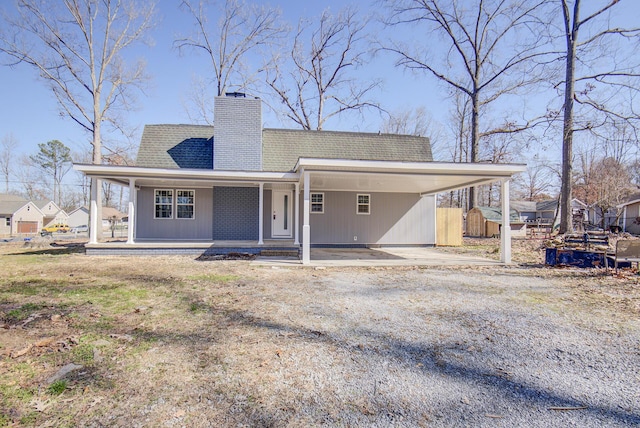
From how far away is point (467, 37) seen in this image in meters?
19.8

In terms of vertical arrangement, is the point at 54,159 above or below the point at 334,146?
above

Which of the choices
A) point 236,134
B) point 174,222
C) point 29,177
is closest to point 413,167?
point 236,134

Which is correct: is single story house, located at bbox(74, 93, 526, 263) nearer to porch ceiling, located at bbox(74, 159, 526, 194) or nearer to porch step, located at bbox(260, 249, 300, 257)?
porch ceiling, located at bbox(74, 159, 526, 194)

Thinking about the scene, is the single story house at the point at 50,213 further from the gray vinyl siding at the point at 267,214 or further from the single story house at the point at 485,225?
the single story house at the point at 485,225

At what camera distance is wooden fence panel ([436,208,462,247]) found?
14734 mm

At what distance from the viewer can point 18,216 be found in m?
40.1

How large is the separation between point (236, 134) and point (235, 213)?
10.2 ft

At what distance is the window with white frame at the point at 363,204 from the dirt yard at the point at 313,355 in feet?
25.0

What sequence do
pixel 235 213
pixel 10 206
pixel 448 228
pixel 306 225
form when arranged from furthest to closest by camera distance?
pixel 10 206 < pixel 448 228 < pixel 235 213 < pixel 306 225

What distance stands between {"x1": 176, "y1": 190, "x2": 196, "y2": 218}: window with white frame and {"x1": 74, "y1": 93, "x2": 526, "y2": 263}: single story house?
37 mm

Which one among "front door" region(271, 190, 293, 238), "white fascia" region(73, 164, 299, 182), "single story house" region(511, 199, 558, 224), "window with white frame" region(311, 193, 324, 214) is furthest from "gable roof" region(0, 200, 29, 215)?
"single story house" region(511, 199, 558, 224)

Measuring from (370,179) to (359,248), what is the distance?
416 centimetres

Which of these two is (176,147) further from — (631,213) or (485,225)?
(631,213)

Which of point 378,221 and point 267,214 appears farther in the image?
point 378,221
